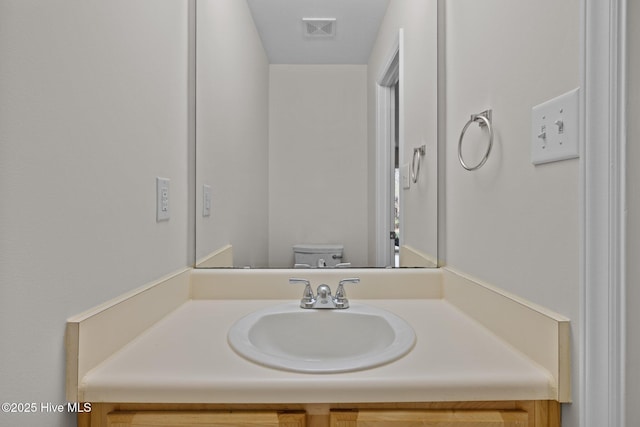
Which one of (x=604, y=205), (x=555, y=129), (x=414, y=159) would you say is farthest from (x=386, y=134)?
(x=604, y=205)

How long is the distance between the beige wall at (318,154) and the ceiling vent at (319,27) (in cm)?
11

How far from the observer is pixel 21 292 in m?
0.63

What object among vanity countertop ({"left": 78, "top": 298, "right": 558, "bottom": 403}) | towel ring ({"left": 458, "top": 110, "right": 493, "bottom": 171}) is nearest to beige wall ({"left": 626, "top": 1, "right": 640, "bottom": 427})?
vanity countertop ({"left": 78, "top": 298, "right": 558, "bottom": 403})

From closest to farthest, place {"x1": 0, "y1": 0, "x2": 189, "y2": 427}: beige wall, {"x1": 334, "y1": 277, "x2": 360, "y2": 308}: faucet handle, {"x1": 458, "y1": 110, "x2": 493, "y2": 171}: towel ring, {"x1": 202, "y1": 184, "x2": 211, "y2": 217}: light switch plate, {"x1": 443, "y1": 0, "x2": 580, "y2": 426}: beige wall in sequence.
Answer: {"x1": 0, "y1": 0, "x2": 189, "y2": 427}: beige wall
{"x1": 443, "y1": 0, "x2": 580, "y2": 426}: beige wall
{"x1": 458, "y1": 110, "x2": 493, "y2": 171}: towel ring
{"x1": 334, "y1": 277, "x2": 360, "y2": 308}: faucet handle
{"x1": 202, "y1": 184, "x2": 211, "y2": 217}: light switch plate

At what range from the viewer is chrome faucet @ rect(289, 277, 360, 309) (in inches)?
48.4

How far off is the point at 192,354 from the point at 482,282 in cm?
71

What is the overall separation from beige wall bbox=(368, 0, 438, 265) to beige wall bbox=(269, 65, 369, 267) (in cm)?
5

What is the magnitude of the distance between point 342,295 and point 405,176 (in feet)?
1.61

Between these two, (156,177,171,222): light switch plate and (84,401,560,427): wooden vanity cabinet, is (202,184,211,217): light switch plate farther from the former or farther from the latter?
(84,401,560,427): wooden vanity cabinet

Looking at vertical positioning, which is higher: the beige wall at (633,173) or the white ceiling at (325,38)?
the white ceiling at (325,38)

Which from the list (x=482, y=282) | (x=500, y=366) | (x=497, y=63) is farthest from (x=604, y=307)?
(x=497, y=63)

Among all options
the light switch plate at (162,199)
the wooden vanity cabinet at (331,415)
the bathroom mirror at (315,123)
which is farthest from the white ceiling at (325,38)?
the wooden vanity cabinet at (331,415)

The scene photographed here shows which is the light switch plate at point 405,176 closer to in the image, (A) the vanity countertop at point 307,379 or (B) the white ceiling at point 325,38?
(B) the white ceiling at point 325,38

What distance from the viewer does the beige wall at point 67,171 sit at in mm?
613
